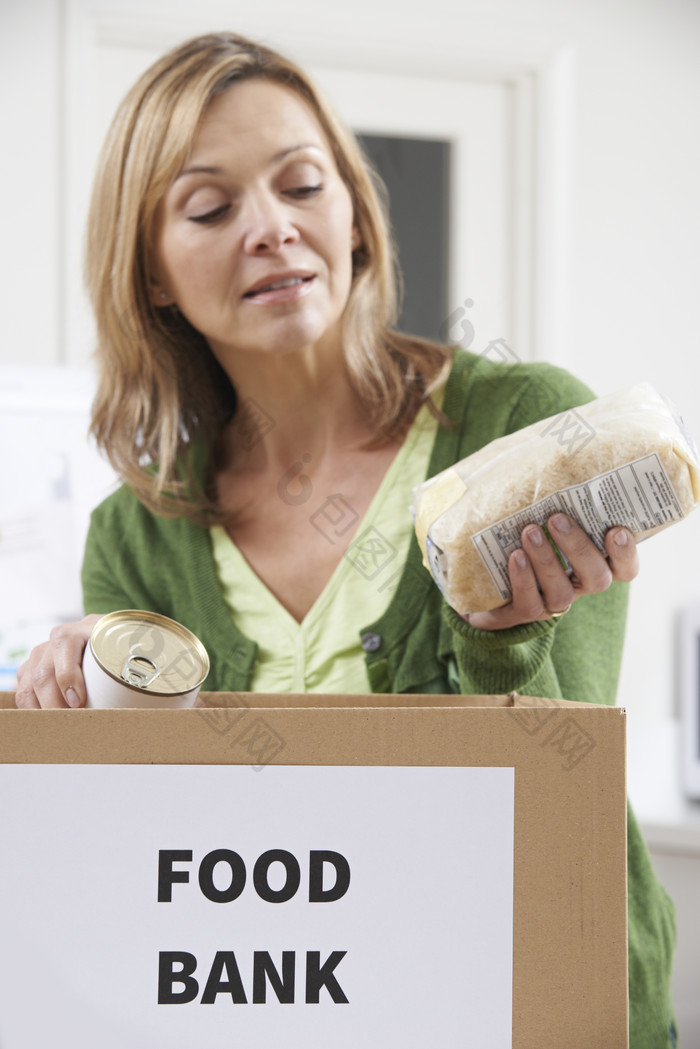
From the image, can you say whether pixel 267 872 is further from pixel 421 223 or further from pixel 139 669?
pixel 421 223

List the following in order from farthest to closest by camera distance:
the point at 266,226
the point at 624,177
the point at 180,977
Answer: the point at 624,177 → the point at 266,226 → the point at 180,977

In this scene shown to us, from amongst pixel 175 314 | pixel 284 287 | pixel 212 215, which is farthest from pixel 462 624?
pixel 175 314

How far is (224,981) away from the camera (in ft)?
1.69

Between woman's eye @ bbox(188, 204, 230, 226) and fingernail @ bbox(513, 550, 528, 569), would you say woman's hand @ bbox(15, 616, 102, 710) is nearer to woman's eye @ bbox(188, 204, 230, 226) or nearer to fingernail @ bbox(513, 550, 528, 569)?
fingernail @ bbox(513, 550, 528, 569)

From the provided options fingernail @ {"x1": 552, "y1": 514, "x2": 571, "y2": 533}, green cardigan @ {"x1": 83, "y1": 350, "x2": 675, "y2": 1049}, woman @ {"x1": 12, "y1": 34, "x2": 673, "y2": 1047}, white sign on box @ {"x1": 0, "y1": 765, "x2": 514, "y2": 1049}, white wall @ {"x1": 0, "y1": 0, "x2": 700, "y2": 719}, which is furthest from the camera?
white wall @ {"x1": 0, "y1": 0, "x2": 700, "y2": 719}

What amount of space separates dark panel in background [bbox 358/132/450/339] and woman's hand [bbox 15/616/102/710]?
5.02 ft

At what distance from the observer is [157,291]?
1.13 meters

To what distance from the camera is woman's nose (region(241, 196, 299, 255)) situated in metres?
0.95

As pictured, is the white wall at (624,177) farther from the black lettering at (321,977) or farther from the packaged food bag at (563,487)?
the black lettering at (321,977)

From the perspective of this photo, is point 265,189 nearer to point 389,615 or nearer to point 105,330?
point 105,330

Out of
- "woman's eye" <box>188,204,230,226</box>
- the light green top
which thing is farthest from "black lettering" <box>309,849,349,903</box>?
"woman's eye" <box>188,204,230,226</box>

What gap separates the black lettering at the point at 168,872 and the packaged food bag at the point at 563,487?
0.26 m

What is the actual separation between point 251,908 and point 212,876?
3cm

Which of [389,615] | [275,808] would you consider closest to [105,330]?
[389,615]
